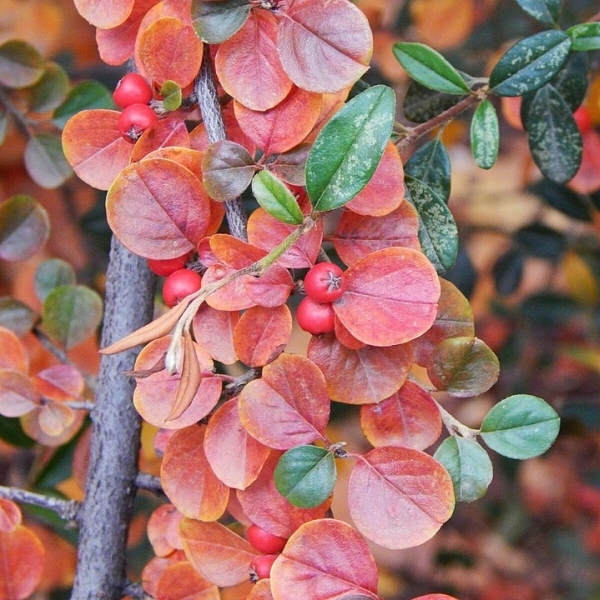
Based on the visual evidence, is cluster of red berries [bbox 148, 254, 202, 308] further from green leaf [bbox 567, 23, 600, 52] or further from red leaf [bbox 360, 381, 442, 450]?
green leaf [bbox 567, 23, 600, 52]

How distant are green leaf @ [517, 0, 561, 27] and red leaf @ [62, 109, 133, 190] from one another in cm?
31

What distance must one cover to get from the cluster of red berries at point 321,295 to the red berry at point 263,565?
0.15 m

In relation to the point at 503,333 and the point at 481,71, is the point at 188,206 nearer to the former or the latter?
the point at 481,71

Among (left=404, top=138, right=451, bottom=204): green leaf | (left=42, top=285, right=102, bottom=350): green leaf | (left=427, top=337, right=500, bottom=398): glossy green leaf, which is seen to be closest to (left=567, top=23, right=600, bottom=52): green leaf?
(left=404, top=138, right=451, bottom=204): green leaf

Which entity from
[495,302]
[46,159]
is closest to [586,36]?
[46,159]

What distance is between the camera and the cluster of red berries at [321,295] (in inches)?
16.5

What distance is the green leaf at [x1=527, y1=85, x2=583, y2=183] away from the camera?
24.0 inches

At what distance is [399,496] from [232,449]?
102 mm

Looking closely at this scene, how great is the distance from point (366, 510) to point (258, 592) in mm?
80

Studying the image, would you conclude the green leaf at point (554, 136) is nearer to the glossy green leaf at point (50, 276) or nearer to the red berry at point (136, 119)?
the red berry at point (136, 119)

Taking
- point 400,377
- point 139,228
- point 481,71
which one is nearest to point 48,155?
point 139,228

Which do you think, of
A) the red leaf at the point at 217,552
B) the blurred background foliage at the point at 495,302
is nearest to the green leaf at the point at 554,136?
the blurred background foliage at the point at 495,302

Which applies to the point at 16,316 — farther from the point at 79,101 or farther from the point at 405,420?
the point at 405,420

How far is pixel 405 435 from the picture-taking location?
0.47 meters
